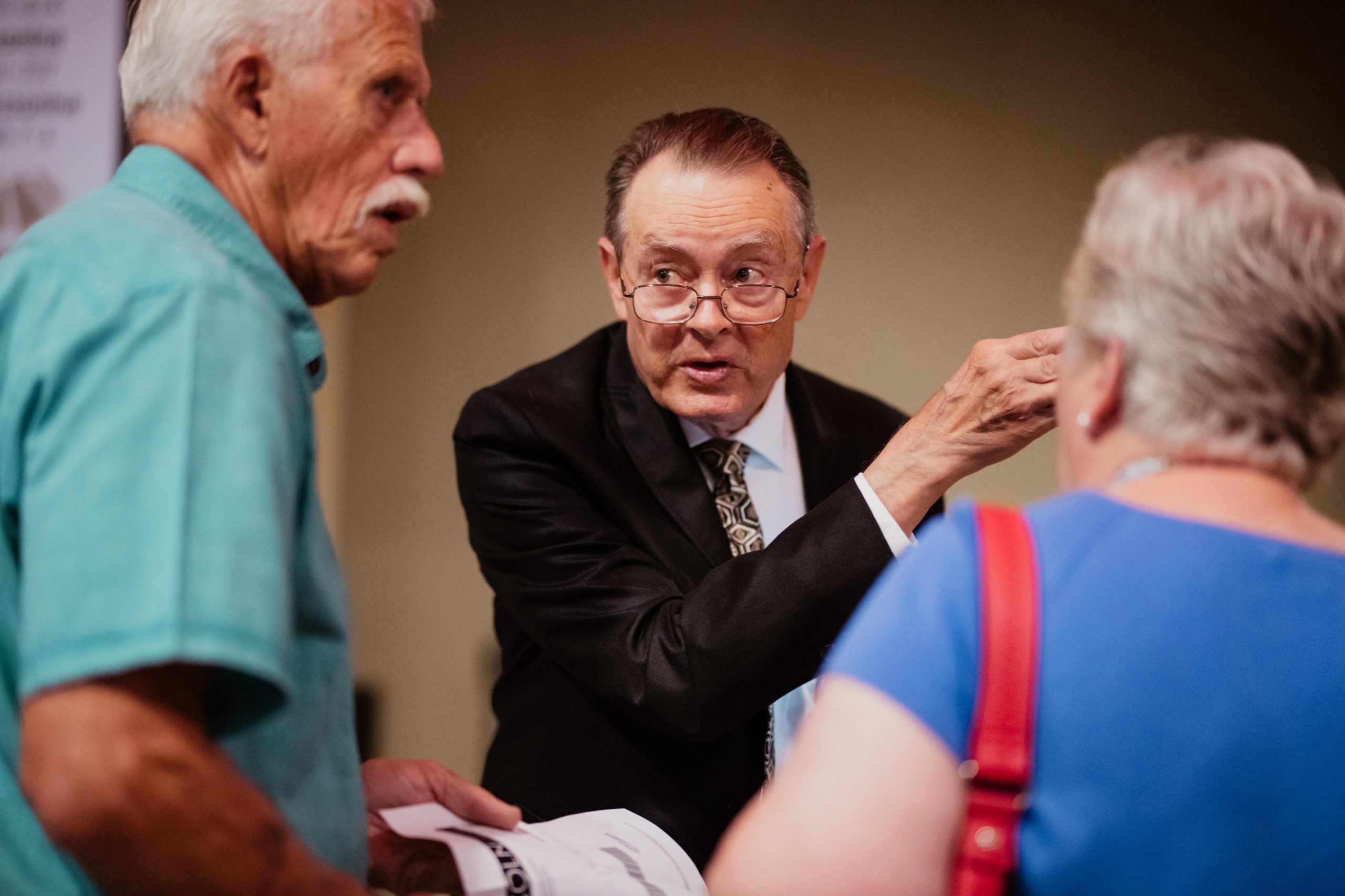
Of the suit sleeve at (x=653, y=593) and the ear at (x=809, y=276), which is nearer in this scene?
→ the suit sleeve at (x=653, y=593)

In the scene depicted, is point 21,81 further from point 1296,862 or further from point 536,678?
point 1296,862

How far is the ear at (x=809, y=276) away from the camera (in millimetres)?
1855

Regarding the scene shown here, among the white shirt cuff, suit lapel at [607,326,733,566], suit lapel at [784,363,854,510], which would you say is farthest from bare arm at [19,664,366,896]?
suit lapel at [784,363,854,510]

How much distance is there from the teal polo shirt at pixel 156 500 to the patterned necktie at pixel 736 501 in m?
0.87

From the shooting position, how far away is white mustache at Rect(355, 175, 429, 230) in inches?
42.6

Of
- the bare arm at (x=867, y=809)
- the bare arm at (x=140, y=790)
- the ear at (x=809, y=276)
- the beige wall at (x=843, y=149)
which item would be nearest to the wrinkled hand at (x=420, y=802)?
the bare arm at (x=140, y=790)

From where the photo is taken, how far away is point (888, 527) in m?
1.46

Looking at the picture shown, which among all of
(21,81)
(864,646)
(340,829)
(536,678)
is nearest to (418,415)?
(21,81)

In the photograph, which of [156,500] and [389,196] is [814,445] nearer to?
[389,196]

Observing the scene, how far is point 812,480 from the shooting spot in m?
1.89

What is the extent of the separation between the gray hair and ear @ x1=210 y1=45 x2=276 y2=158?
2.32ft

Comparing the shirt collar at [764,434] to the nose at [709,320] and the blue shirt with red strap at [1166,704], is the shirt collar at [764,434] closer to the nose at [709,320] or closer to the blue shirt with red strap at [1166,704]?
the nose at [709,320]

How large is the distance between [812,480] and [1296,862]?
1.16 meters

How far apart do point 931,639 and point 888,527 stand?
0.70 meters
